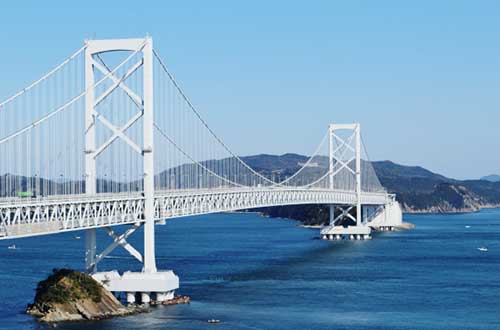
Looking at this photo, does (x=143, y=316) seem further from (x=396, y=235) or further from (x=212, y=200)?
(x=396, y=235)

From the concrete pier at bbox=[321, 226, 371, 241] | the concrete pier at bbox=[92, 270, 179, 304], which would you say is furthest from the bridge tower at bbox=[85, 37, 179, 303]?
the concrete pier at bbox=[321, 226, 371, 241]

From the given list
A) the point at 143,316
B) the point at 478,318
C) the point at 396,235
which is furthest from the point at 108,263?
the point at 396,235

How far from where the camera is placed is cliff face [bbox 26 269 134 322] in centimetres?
2841

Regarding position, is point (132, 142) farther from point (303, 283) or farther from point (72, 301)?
point (303, 283)

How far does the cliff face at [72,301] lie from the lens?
2841cm

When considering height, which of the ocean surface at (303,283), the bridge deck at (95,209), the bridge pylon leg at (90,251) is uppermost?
the bridge deck at (95,209)

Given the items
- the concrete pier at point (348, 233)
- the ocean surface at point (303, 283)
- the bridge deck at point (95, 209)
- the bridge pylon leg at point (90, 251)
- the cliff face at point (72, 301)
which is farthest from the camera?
the concrete pier at point (348, 233)

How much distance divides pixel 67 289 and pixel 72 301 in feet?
1.38

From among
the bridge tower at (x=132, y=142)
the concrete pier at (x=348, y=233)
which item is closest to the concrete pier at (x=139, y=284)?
the bridge tower at (x=132, y=142)

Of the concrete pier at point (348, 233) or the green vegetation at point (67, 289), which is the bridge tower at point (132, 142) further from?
the concrete pier at point (348, 233)

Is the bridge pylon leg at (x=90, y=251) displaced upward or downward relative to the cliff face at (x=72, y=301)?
upward

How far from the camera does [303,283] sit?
127 feet

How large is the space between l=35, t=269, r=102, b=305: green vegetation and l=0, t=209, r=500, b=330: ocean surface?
0.94 m

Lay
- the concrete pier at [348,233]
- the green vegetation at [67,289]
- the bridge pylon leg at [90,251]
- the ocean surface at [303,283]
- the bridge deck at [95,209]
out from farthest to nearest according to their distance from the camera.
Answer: the concrete pier at [348,233]
the bridge pylon leg at [90,251]
the ocean surface at [303,283]
the green vegetation at [67,289]
the bridge deck at [95,209]
